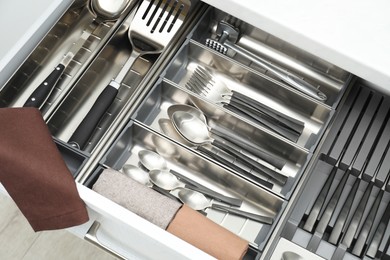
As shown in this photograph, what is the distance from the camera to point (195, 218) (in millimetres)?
1058

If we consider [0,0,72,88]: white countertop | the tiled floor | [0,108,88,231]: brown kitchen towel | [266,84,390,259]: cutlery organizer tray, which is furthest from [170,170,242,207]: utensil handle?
the tiled floor

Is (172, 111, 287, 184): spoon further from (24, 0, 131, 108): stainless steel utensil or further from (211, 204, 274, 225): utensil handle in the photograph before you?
(24, 0, 131, 108): stainless steel utensil

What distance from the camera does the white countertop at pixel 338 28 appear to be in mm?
1037

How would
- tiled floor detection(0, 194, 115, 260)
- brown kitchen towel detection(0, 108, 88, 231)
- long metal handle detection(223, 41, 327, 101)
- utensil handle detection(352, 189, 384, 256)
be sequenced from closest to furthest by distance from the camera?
brown kitchen towel detection(0, 108, 88, 231) < utensil handle detection(352, 189, 384, 256) < long metal handle detection(223, 41, 327, 101) < tiled floor detection(0, 194, 115, 260)

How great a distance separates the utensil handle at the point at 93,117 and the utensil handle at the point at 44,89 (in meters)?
0.08

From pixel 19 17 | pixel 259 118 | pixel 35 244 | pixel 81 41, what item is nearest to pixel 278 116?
pixel 259 118

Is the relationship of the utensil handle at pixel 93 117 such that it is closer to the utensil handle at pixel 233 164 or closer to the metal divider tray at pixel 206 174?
the metal divider tray at pixel 206 174

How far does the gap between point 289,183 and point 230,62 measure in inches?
10.4

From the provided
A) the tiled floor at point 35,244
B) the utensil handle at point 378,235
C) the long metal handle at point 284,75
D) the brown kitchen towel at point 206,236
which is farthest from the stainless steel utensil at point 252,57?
the tiled floor at point 35,244

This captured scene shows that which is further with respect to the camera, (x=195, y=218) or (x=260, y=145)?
(x=260, y=145)

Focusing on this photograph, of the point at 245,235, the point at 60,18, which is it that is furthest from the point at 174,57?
the point at 245,235

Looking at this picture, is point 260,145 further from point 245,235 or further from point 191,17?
point 191,17

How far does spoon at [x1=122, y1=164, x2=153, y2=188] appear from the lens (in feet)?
3.90

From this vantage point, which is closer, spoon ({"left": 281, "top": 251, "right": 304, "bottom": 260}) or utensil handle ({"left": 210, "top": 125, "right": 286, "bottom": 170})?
spoon ({"left": 281, "top": 251, "right": 304, "bottom": 260})
